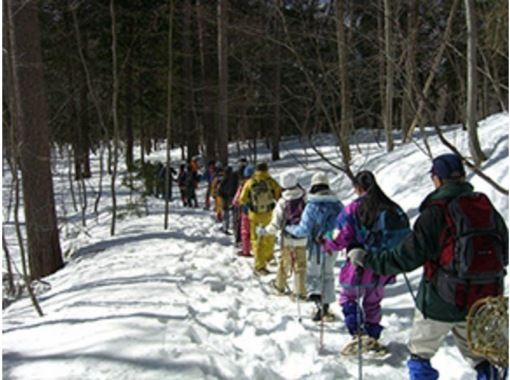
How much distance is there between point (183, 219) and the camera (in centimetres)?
1496

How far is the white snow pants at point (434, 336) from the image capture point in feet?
11.6

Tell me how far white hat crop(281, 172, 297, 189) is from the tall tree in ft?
15.6

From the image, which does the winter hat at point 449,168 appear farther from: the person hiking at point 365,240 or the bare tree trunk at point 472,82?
the bare tree trunk at point 472,82

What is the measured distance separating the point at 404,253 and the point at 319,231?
7.98ft

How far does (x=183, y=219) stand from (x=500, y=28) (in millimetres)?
9624

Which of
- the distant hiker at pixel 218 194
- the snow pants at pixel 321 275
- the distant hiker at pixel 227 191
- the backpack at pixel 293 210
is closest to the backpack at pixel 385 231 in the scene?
the snow pants at pixel 321 275

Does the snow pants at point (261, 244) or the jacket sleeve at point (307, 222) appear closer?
the jacket sleeve at point (307, 222)

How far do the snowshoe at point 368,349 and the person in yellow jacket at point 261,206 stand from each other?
3711mm

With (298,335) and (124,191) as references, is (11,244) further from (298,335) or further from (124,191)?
(298,335)

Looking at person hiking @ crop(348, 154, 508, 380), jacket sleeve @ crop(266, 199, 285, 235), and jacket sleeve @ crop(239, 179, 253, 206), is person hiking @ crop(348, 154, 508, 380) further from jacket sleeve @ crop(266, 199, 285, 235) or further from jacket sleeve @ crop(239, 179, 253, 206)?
jacket sleeve @ crop(239, 179, 253, 206)

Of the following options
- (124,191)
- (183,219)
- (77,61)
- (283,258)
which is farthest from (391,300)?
(77,61)

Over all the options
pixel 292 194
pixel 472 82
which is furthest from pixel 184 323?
pixel 472 82

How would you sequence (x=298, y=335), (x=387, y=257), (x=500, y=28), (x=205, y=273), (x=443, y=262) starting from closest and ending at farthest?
(x=443, y=262) < (x=387, y=257) < (x=298, y=335) < (x=205, y=273) < (x=500, y=28)

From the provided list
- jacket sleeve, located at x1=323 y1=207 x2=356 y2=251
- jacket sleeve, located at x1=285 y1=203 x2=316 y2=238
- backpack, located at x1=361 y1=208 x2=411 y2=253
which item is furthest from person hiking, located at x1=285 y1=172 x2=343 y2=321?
backpack, located at x1=361 y1=208 x2=411 y2=253
